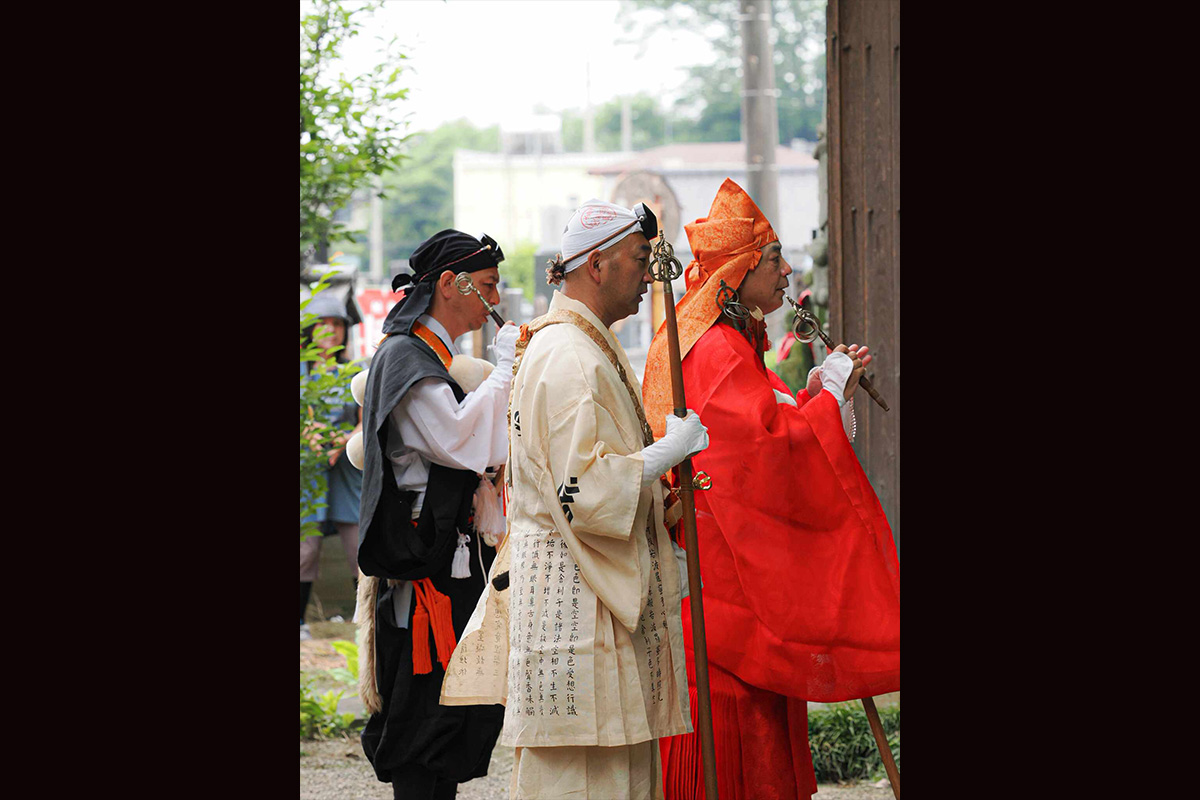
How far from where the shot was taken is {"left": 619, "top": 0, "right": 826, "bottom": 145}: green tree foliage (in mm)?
42875

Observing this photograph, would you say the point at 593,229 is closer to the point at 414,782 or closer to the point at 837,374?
the point at 837,374

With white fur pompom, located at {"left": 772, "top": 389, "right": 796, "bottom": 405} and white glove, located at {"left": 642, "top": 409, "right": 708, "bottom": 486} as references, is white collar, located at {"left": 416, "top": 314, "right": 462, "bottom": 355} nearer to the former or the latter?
white fur pompom, located at {"left": 772, "top": 389, "right": 796, "bottom": 405}

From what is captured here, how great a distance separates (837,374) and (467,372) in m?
1.11

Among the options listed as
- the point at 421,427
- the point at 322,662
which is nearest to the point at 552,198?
the point at 322,662

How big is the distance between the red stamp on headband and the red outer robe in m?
0.67

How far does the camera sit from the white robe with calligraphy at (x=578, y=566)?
9.45ft

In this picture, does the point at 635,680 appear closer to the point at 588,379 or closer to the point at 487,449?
the point at 588,379

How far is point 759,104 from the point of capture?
12320mm

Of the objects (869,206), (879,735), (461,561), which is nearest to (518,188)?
(869,206)

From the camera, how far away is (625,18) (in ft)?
136

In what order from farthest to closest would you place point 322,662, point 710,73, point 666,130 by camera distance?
point 666,130 < point 710,73 < point 322,662

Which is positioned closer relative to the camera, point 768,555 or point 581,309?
point 581,309

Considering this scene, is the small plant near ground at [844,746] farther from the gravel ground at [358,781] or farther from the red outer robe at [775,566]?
the red outer robe at [775,566]

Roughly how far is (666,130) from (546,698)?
46217 millimetres
